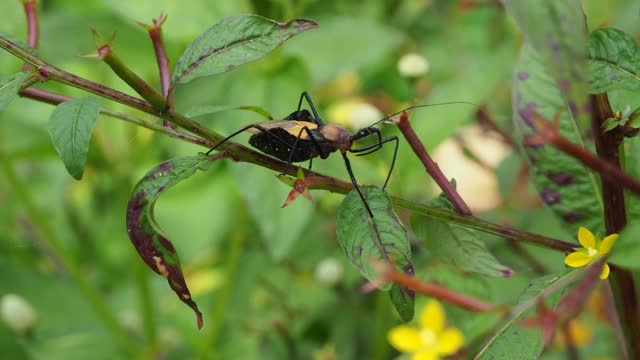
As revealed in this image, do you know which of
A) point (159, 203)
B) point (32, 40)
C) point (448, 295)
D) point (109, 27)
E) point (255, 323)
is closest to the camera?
point (448, 295)

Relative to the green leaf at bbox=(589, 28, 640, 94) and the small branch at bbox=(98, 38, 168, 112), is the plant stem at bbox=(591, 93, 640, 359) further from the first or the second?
the small branch at bbox=(98, 38, 168, 112)

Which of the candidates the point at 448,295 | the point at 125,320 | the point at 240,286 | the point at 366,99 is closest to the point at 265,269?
the point at 240,286

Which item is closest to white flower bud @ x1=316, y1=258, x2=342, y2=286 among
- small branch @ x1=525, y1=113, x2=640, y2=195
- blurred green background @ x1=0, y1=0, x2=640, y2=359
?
blurred green background @ x1=0, y1=0, x2=640, y2=359

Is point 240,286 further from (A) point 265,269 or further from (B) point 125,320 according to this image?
(B) point 125,320

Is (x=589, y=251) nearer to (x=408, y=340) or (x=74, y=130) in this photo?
(x=408, y=340)

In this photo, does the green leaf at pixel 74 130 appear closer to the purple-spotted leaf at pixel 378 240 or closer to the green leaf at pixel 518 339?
the purple-spotted leaf at pixel 378 240

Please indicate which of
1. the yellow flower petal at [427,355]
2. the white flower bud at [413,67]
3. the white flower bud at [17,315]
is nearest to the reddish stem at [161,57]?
the yellow flower petal at [427,355]

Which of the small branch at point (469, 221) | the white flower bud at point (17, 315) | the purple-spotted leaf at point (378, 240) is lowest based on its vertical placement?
the white flower bud at point (17, 315)

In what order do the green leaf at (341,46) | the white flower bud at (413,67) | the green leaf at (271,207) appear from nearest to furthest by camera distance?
the green leaf at (271,207), the white flower bud at (413,67), the green leaf at (341,46)
